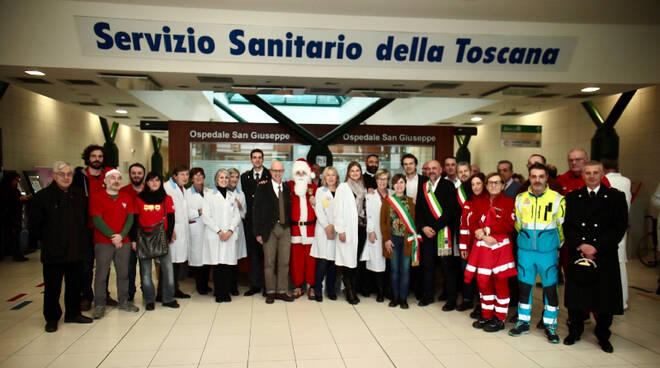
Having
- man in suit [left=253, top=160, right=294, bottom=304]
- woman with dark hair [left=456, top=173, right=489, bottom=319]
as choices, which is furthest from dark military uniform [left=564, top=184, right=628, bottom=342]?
man in suit [left=253, top=160, right=294, bottom=304]

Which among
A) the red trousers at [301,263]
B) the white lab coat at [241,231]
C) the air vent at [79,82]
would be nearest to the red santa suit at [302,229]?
the red trousers at [301,263]

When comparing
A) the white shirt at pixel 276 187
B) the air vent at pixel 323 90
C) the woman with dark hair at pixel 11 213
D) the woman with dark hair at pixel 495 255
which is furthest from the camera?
the woman with dark hair at pixel 11 213

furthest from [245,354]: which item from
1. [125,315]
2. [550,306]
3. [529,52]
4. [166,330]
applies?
[529,52]

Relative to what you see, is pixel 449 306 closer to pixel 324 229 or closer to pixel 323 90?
pixel 324 229

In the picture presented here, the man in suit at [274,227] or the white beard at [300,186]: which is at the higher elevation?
the white beard at [300,186]

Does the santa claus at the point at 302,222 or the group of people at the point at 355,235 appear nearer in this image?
the group of people at the point at 355,235

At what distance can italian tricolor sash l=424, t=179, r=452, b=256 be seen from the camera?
15.6ft

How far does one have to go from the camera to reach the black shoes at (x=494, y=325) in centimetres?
412

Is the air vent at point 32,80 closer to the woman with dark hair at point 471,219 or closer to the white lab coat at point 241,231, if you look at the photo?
the white lab coat at point 241,231

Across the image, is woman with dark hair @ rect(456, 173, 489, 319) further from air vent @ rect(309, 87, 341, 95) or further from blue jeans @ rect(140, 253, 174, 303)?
blue jeans @ rect(140, 253, 174, 303)

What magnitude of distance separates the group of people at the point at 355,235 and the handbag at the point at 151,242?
22 millimetres

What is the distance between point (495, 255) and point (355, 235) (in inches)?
61.4

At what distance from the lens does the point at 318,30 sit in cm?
585

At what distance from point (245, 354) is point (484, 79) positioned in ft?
16.8
